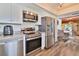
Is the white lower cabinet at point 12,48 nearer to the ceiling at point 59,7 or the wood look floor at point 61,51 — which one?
the wood look floor at point 61,51

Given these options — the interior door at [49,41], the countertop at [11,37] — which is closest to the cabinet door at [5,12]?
the countertop at [11,37]

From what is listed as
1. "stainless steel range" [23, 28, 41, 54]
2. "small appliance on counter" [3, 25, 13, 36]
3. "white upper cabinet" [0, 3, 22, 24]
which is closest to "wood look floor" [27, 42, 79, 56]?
"stainless steel range" [23, 28, 41, 54]

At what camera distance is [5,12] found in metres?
1.83

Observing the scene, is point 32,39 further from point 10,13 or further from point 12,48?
point 10,13

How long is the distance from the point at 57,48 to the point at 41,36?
0.46 metres

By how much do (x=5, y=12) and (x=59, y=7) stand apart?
3.41ft

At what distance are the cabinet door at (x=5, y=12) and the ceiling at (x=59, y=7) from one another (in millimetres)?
564

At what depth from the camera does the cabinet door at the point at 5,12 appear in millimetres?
1774

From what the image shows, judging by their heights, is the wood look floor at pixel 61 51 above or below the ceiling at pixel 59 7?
below

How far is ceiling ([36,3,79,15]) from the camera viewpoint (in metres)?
1.81

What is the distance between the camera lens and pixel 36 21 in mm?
2059

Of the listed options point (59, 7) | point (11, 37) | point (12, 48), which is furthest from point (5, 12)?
point (59, 7)

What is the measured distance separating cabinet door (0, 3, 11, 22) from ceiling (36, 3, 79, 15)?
56cm

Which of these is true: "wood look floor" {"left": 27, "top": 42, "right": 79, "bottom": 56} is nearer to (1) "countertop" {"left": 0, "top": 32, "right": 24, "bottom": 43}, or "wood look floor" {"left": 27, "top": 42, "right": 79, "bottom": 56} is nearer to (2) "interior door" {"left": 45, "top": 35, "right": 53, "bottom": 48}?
(2) "interior door" {"left": 45, "top": 35, "right": 53, "bottom": 48}
